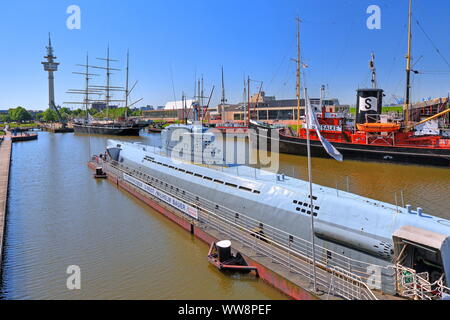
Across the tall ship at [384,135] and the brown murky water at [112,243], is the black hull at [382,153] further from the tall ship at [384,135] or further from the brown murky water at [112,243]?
the brown murky water at [112,243]

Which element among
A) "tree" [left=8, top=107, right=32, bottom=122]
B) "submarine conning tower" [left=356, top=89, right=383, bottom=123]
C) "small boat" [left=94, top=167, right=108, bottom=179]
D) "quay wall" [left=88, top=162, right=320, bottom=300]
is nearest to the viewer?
"quay wall" [left=88, top=162, right=320, bottom=300]

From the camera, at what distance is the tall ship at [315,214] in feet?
26.6

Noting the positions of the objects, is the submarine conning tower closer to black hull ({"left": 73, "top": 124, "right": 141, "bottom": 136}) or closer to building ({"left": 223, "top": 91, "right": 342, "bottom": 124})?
black hull ({"left": 73, "top": 124, "right": 141, "bottom": 136})

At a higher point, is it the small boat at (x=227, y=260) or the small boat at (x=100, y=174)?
the small boat at (x=100, y=174)

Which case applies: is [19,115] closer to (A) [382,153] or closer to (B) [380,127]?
(B) [380,127]

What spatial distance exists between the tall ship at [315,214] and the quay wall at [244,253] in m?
0.46

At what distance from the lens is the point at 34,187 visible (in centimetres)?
2462

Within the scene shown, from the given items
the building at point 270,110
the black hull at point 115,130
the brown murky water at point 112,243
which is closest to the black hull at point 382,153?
the brown murky water at point 112,243

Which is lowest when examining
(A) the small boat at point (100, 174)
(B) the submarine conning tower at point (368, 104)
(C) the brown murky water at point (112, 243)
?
(C) the brown murky water at point (112, 243)

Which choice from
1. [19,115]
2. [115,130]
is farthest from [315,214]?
[19,115]

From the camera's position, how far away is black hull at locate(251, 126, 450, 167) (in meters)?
28.7

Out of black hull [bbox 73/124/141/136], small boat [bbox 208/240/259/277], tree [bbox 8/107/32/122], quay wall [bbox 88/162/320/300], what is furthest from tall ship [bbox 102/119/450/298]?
tree [bbox 8/107/32/122]

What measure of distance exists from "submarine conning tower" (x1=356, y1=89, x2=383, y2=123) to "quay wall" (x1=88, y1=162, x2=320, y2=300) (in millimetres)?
24014
